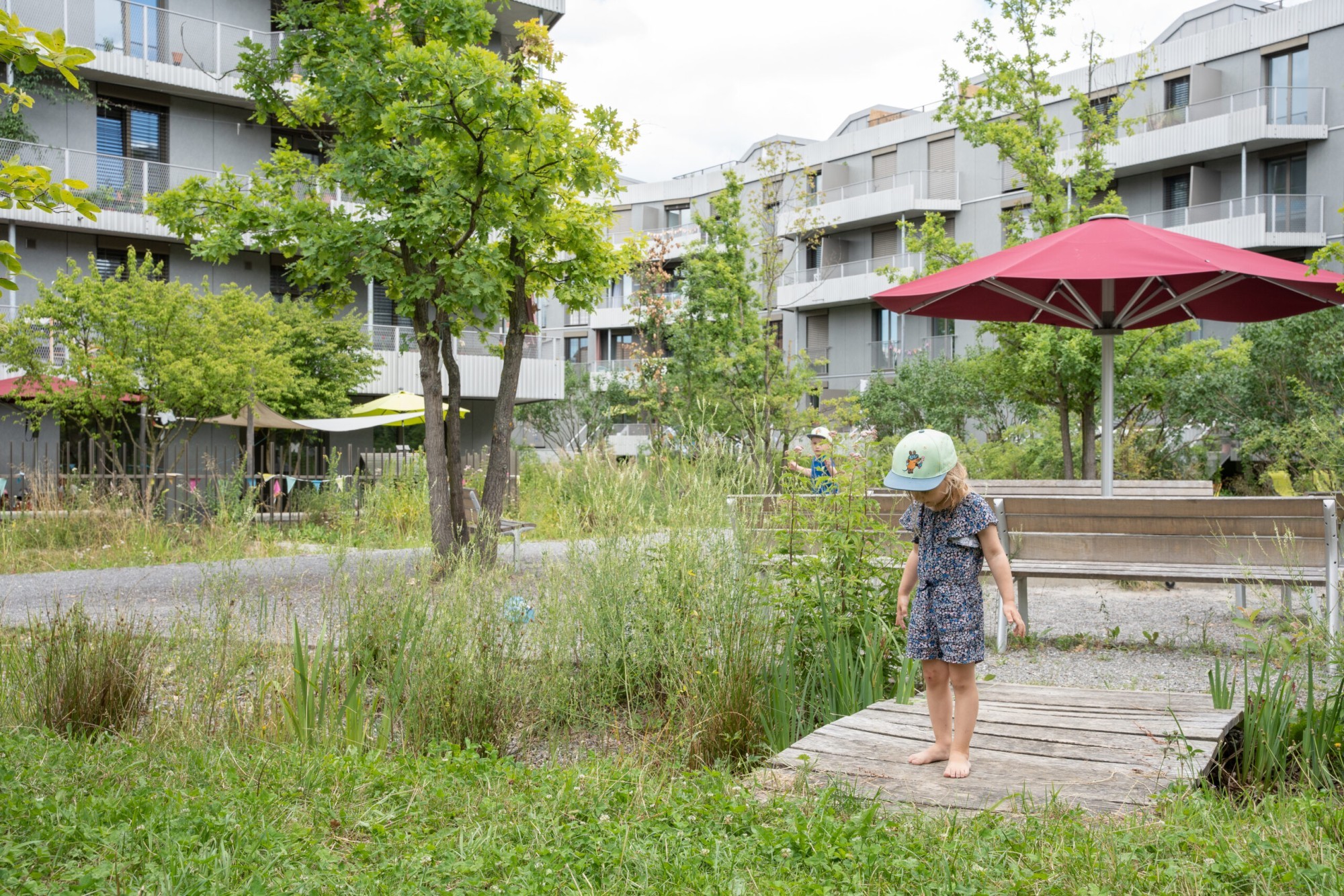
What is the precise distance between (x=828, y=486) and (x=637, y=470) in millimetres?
1442

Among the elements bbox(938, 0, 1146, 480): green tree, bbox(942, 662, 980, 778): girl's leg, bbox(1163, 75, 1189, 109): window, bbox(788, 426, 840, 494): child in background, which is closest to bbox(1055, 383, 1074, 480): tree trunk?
bbox(938, 0, 1146, 480): green tree

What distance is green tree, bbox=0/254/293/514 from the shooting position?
1432 centimetres

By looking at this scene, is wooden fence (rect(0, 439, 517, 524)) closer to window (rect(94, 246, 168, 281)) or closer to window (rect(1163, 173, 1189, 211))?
window (rect(94, 246, 168, 281))

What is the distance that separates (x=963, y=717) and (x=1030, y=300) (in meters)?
5.51

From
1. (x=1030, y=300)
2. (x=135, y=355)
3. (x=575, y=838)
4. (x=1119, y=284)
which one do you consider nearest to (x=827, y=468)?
(x=575, y=838)

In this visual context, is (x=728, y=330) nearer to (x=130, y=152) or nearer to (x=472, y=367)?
(x=472, y=367)

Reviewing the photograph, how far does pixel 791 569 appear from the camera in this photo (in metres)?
4.50

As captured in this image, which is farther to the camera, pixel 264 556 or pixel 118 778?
pixel 264 556

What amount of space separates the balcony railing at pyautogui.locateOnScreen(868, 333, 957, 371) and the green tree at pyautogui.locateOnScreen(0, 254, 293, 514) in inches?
827

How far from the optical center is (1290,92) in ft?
87.5

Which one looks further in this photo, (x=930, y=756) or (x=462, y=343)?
(x=462, y=343)

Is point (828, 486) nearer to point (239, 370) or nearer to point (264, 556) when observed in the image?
point (264, 556)

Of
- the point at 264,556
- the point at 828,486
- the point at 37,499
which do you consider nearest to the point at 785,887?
the point at 828,486

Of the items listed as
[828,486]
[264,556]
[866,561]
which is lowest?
[264,556]
